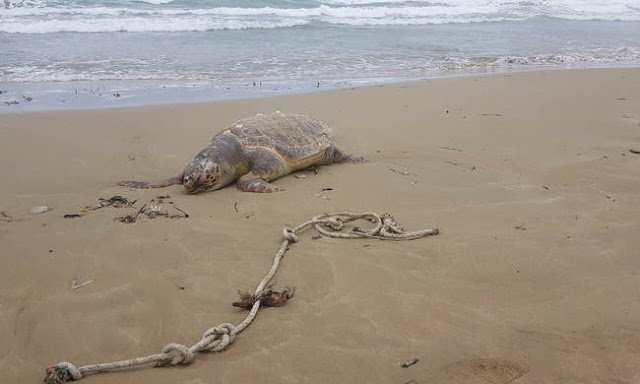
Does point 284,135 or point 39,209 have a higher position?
point 284,135

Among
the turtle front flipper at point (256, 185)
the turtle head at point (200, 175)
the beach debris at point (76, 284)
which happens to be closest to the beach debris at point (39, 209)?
the turtle head at point (200, 175)

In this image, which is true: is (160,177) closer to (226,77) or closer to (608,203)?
(608,203)

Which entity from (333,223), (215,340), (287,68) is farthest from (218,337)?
(287,68)

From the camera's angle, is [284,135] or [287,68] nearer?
[284,135]

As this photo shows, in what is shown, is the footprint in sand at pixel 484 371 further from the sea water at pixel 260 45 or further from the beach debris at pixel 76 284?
the sea water at pixel 260 45

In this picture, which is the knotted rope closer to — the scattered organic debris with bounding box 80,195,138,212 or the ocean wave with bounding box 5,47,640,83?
the scattered organic debris with bounding box 80,195,138,212

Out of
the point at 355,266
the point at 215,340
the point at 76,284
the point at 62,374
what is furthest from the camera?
the point at 355,266

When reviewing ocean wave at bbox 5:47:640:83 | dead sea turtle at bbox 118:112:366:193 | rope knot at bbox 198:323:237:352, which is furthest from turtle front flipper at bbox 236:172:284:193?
ocean wave at bbox 5:47:640:83

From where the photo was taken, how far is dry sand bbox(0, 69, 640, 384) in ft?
8.14

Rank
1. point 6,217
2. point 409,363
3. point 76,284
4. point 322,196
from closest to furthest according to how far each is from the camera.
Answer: point 409,363 < point 76,284 < point 6,217 < point 322,196

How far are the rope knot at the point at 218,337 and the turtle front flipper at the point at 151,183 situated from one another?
108 inches

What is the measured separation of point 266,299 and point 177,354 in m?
0.63

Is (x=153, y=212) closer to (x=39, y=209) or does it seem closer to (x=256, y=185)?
(x=39, y=209)

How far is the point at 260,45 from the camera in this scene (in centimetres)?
1420
